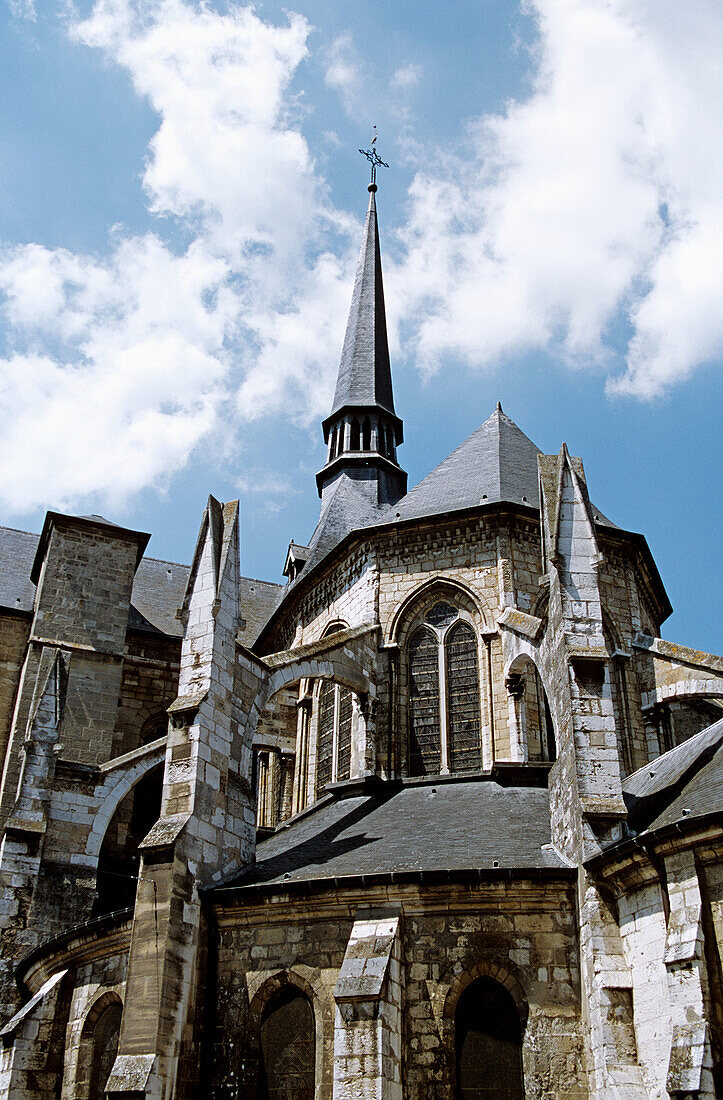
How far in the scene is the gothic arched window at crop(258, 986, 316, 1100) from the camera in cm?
1055

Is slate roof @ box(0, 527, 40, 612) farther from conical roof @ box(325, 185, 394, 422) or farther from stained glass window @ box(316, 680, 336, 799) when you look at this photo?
conical roof @ box(325, 185, 394, 422)

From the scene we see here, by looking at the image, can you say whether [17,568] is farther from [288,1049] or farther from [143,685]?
[288,1049]

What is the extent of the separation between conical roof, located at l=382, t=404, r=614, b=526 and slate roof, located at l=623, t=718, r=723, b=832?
220 inches

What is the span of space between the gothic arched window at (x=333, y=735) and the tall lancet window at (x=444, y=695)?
1259 millimetres

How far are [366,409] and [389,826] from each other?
16.8 m

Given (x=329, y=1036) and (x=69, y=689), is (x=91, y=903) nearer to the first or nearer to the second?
(x=69, y=689)

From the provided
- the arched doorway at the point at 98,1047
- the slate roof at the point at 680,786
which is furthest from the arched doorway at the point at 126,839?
the slate roof at the point at 680,786

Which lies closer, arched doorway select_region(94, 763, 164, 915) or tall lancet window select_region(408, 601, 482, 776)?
tall lancet window select_region(408, 601, 482, 776)

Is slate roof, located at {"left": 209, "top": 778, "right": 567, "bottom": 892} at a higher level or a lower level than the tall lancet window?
lower

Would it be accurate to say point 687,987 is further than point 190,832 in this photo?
No

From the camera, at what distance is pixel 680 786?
36.8 ft

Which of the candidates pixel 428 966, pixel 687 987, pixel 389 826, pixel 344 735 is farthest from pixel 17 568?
pixel 687 987

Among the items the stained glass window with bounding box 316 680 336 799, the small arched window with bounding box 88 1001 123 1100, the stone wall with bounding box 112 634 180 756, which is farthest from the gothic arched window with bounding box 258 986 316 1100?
the stone wall with bounding box 112 634 180 756

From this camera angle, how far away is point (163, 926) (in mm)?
10969
